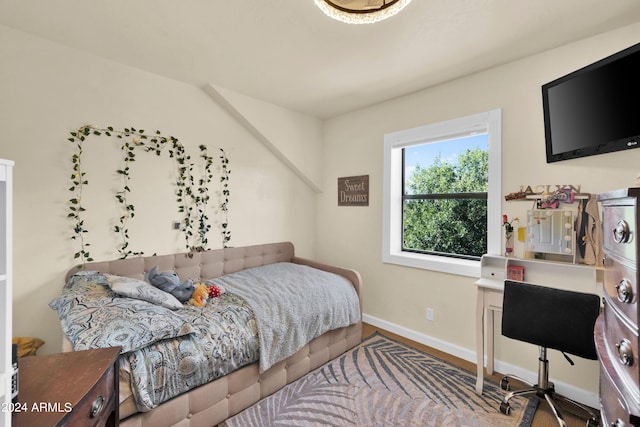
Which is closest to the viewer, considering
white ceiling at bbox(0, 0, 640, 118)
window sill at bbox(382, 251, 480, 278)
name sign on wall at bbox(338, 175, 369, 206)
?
white ceiling at bbox(0, 0, 640, 118)

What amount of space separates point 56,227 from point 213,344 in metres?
1.51

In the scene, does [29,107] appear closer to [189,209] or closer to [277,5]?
[189,209]

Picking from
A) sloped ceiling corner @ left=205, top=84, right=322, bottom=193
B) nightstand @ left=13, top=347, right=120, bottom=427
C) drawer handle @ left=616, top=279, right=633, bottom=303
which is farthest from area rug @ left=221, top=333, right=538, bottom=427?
sloped ceiling corner @ left=205, top=84, right=322, bottom=193

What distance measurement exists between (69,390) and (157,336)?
66 cm

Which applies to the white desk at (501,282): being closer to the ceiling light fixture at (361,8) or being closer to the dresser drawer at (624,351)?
the dresser drawer at (624,351)

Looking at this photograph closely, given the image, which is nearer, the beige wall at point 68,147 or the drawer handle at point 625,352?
the drawer handle at point 625,352

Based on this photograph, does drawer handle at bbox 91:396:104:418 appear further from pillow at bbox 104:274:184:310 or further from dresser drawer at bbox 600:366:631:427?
dresser drawer at bbox 600:366:631:427

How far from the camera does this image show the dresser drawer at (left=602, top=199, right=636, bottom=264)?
0.73m

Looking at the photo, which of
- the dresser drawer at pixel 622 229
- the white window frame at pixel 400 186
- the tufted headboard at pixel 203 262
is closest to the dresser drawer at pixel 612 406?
the dresser drawer at pixel 622 229

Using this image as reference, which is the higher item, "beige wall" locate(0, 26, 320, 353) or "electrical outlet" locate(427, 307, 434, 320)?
"beige wall" locate(0, 26, 320, 353)

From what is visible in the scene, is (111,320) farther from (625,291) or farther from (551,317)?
(551,317)

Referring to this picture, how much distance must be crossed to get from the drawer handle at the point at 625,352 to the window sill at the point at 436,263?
1784 millimetres

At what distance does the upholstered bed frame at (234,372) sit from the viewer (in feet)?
5.14

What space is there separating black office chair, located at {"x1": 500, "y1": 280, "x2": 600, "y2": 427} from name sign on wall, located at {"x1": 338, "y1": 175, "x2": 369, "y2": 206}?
1.78m
